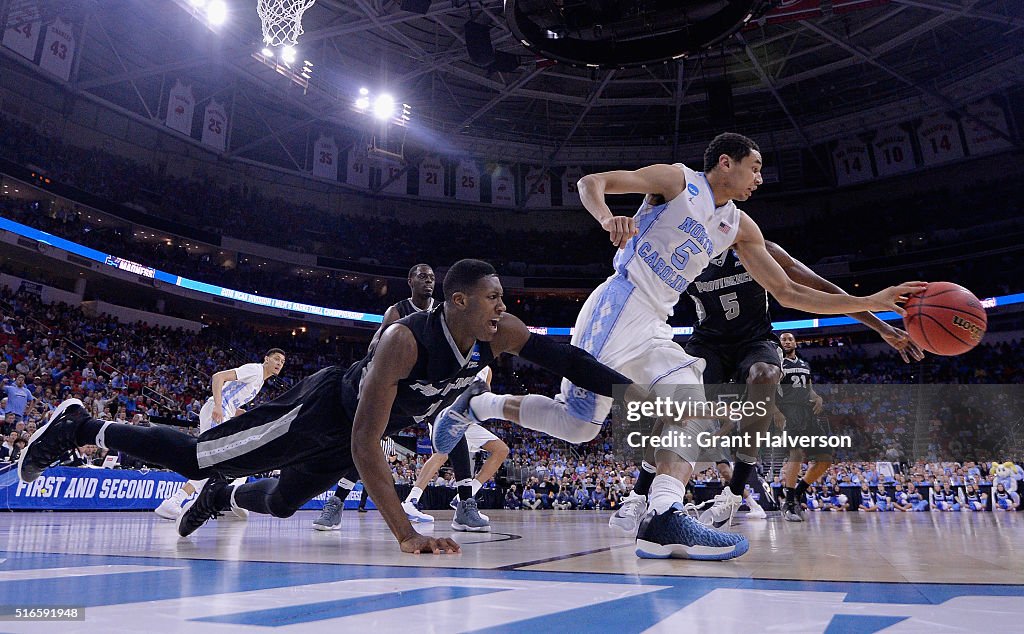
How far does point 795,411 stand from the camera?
25.8 feet

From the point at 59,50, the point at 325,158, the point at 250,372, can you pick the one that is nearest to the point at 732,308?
the point at 250,372

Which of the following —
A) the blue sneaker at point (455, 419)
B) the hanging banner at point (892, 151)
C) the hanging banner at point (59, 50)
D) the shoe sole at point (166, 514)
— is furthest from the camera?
the hanging banner at point (892, 151)

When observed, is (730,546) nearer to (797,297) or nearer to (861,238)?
(797,297)

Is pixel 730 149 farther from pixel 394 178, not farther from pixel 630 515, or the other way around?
pixel 394 178

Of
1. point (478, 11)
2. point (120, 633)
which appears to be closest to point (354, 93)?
point (478, 11)

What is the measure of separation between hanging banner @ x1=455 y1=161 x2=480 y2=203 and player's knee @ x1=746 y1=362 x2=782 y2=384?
24022mm

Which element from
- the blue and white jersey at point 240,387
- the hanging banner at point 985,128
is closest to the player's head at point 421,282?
the blue and white jersey at point 240,387

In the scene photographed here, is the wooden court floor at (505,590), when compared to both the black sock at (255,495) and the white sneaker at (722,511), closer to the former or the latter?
the black sock at (255,495)

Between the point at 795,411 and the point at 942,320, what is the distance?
4.62 m

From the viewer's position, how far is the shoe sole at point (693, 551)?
2.51 metres

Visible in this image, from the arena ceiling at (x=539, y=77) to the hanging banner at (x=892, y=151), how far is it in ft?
6.80

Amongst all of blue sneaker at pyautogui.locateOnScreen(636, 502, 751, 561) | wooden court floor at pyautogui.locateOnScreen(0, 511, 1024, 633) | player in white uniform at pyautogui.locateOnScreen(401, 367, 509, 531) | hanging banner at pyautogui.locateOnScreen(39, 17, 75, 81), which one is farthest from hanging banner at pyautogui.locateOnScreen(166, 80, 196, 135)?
blue sneaker at pyautogui.locateOnScreen(636, 502, 751, 561)

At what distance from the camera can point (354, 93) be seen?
70.5ft

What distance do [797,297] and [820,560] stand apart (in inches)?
52.7
